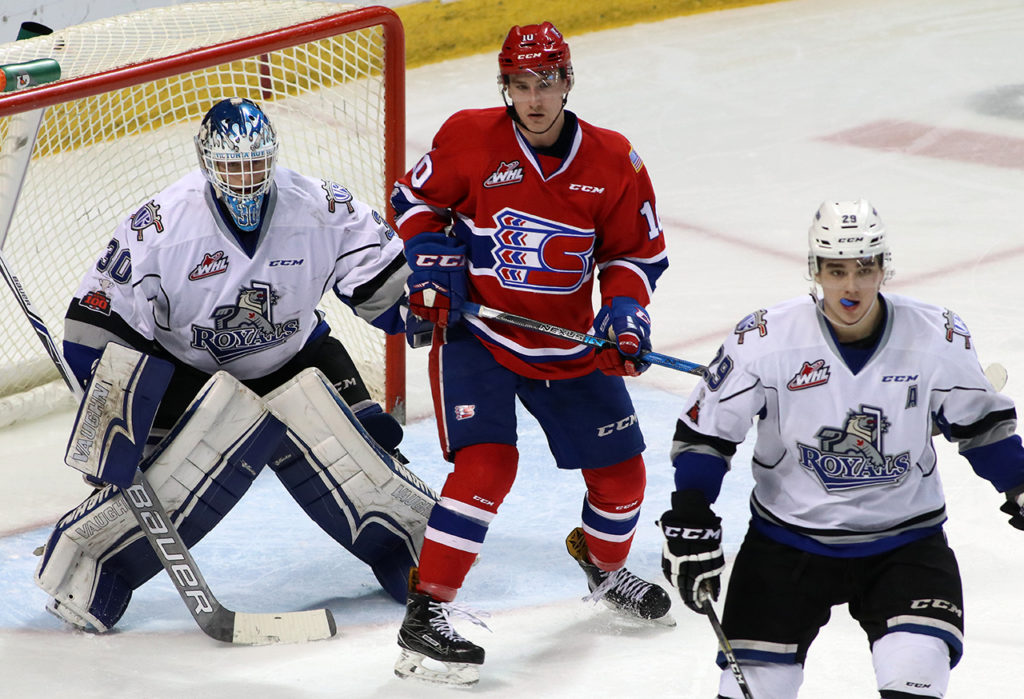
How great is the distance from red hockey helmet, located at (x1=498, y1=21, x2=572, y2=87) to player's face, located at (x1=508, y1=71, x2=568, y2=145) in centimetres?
1

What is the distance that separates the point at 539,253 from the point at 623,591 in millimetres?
704

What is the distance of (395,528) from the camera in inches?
125

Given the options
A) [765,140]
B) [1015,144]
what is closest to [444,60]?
[765,140]

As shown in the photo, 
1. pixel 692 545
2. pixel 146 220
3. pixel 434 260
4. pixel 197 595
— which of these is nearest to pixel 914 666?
pixel 692 545

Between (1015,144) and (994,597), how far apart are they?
11.9 ft

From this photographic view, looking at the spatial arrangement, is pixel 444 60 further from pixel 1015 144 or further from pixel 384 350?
pixel 384 350

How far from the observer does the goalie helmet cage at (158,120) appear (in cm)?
374

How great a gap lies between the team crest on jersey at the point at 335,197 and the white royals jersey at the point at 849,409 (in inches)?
43.1

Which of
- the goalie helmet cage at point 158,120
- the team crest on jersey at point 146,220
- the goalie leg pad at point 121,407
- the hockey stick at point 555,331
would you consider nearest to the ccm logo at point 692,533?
the hockey stick at point 555,331

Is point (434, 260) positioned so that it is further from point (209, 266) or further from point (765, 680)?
point (765, 680)

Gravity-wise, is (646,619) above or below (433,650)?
below

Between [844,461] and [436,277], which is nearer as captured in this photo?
[844,461]

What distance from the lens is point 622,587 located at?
3066mm

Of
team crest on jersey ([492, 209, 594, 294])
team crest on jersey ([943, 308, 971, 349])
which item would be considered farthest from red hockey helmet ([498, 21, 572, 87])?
team crest on jersey ([943, 308, 971, 349])
